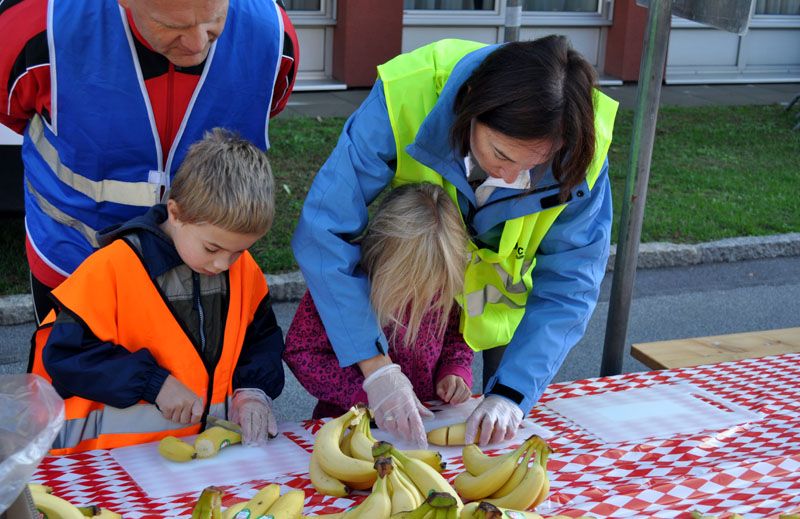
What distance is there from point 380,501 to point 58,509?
1.94 ft

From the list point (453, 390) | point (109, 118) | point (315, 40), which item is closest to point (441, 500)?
point (453, 390)

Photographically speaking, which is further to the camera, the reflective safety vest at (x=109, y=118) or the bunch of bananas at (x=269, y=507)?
the reflective safety vest at (x=109, y=118)

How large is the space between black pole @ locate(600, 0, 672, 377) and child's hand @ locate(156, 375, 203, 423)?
5.19ft

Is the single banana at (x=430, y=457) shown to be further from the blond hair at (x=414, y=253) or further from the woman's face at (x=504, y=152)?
the woman's face at (x=504, y=152)

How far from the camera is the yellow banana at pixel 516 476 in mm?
2066

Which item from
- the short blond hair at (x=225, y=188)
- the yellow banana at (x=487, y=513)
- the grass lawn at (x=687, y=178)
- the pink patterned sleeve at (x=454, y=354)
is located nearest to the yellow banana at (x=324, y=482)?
the yellow banana at (x=487, y=513)

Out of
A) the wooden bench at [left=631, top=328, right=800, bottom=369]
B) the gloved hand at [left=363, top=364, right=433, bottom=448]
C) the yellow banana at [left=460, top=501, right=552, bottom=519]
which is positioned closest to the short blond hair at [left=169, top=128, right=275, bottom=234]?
the gloved hand at [left=363, top=364, right=433, bottom=448]

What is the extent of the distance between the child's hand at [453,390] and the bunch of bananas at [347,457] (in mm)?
511

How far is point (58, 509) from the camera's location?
5.95 feet

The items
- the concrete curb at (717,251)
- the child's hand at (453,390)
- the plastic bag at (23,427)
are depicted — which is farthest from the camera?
the concrete curb at (717,251)

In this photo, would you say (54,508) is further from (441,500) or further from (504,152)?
(504,152)

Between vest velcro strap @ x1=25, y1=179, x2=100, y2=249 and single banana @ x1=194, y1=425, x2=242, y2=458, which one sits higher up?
vest velcro strap @ x1=25, y1=179, x2=100, y2=249

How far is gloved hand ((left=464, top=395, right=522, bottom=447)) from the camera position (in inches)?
95.3

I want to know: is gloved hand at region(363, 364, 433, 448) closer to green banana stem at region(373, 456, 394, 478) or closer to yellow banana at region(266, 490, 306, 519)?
yellow banana at region(266, 490, 306, 519)
